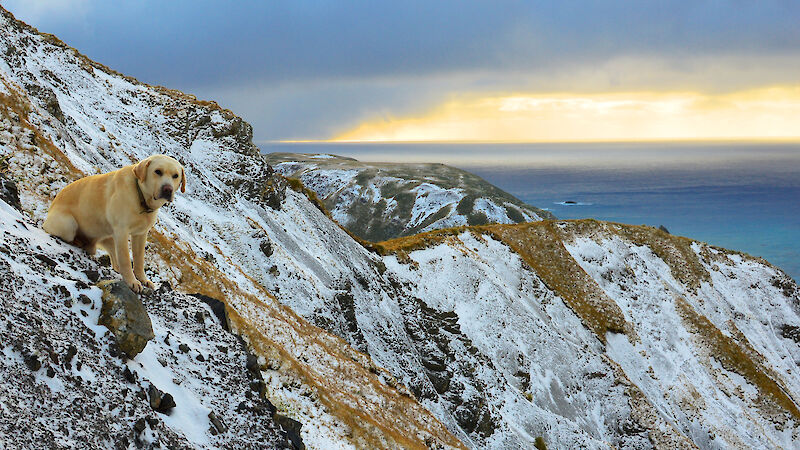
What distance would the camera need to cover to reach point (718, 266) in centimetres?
7694

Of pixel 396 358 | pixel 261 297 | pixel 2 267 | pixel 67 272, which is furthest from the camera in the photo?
pixel 396 358

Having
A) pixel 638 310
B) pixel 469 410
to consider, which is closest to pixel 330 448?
pixel 469 410

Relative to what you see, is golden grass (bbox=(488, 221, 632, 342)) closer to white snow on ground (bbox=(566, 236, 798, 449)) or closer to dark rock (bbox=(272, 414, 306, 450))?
white snow on ground (bbox=(566, 236, 798, 449))

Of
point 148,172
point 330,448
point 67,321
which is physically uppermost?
point 148,172

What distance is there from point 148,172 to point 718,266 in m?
85.6

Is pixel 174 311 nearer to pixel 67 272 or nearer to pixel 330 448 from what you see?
pixel 67 272

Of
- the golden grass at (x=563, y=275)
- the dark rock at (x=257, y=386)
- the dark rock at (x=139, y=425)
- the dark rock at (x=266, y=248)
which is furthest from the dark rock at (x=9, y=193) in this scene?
the golden grass at (x=563, y=275)

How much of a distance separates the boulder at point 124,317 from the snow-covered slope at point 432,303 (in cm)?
77

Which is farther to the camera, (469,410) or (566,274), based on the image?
(566,274)

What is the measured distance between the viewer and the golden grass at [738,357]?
61.2 m

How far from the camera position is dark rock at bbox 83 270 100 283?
11.2m

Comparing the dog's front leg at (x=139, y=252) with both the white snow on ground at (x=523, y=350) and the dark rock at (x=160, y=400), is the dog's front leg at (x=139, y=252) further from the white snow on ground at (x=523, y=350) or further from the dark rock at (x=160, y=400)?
the white snow on ground at (x=523, y=350)

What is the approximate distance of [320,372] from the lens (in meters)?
22.8

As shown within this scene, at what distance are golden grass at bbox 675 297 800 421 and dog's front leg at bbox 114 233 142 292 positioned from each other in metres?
69.4
